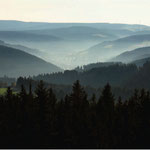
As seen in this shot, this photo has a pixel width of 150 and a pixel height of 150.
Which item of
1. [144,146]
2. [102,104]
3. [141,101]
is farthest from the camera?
[141,101]

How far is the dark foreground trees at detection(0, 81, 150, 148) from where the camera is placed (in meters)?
71.5

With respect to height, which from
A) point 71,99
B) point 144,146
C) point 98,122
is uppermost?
point 71,99

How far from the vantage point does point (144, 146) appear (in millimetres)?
70000

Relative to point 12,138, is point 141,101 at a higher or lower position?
higher

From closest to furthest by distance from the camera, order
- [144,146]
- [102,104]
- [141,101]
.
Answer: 1. [144,146]
2. [102,104]
3. [141,101]

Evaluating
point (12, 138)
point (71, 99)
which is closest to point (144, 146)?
point (71, 99)

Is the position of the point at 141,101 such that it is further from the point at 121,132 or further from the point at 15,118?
the point at 15,118

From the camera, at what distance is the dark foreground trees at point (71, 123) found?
71.5 metres

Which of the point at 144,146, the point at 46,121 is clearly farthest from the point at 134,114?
the point at 46,121

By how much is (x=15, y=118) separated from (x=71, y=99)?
48.6ft

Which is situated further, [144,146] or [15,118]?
[15,118]

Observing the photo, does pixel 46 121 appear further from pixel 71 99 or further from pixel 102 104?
pixel 102 104

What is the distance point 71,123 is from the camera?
237ft

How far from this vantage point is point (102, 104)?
75125 millimetres
